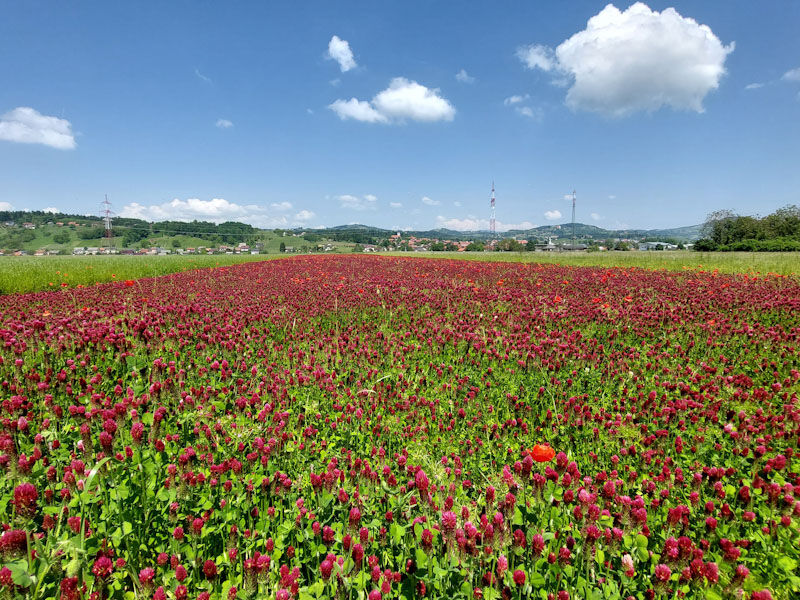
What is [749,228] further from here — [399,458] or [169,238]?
[169,238]

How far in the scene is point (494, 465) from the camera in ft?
11.3

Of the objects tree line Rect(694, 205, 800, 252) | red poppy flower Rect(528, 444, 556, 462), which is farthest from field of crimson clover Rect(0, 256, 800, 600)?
tree line Rect(694, 205, 800, 252)

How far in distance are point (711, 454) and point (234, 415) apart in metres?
4.63

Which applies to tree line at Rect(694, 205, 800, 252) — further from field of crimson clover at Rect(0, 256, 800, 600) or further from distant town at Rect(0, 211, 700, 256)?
field of crimson clover at Rect(0, 256, 800, 600)

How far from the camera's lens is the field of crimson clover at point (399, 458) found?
1.98m

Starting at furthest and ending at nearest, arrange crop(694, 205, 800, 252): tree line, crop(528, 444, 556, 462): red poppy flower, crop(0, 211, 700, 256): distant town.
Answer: crop(0, 211, 700, 256): distant town → crop(694, 205, 800, 252): tree line → crop(528, 444, 556, 462): red poppy flower

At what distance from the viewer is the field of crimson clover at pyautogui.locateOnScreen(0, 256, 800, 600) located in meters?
1.98

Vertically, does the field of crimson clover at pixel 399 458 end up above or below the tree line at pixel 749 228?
below

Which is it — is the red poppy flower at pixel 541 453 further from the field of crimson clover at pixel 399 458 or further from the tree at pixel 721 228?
the tree at pixel 721 228

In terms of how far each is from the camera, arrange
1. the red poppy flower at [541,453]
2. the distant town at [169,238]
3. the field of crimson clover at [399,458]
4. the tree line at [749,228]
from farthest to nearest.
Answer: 1. the distant town at [169,238]
2. the tree line at [749,228]
3. the red poppy flower at [541,453]
4. the field of crimson clover at [399,458]

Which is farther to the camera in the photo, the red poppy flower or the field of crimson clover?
the red poppy flower

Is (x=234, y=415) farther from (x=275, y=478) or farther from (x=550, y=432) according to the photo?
(x=550, y=432)

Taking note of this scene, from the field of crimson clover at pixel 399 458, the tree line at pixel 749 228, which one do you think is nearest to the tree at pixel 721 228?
the tree line at pixel 749 228


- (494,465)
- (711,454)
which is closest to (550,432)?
(494,465)
